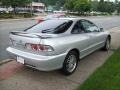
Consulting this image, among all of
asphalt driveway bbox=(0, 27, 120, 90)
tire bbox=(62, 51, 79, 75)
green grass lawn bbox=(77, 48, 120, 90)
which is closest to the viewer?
green grass lawn bbox=(77, 48, 120, 90)

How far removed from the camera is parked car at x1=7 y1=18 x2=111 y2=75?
4574 mm

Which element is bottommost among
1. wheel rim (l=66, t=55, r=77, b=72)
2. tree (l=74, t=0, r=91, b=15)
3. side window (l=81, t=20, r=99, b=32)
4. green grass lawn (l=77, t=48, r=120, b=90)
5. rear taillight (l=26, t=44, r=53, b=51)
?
green grass lawn (l=77, t=48, r=120, b=90)

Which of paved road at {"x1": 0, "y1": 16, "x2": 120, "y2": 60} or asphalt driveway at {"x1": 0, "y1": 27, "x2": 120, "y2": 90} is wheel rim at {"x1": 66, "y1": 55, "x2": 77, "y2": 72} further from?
paved road at {"x1": 0, "y1": 16, "x2": 120, "y2": 60}

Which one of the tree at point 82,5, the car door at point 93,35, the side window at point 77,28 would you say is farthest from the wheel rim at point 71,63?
the tree at point 82,5

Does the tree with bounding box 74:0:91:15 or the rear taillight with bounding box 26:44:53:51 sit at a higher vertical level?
the tree with bounding box 74:0:91:15

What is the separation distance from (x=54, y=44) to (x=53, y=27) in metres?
0.95

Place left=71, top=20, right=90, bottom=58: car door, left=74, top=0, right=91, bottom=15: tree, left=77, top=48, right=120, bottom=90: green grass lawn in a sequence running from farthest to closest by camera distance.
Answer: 1. left=74, top=0, right=91, bottom=15: tree
2. left=71, top=20, right=90, bottom=58: car door
3. left=77, top=48, right=120, bottom=90: green grass lawn

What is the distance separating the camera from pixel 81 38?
563 centimetres

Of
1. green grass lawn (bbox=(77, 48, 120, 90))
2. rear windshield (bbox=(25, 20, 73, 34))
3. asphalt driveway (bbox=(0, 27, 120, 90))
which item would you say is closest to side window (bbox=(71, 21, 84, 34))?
rear windshield (bbox=(25, 20, 73, 34))

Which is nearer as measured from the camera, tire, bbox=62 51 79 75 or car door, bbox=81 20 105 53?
tire, bbox=62 51 79 75

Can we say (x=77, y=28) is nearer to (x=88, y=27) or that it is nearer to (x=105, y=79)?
(x=88, y=27)

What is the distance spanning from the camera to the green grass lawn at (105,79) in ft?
14.8

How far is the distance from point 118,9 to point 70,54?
124m

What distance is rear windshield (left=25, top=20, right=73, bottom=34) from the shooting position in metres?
5.27
